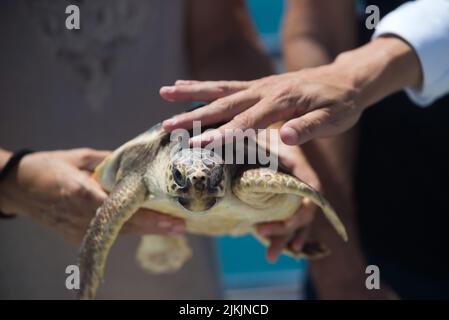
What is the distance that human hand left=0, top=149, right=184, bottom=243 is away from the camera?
3.23 feet

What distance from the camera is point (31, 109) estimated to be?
1.24m

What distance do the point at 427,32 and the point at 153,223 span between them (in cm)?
51

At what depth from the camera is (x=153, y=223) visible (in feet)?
3.28

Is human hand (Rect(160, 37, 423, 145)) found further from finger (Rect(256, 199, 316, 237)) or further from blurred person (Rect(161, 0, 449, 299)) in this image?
finger (Rect(256, 199, 316, 237))

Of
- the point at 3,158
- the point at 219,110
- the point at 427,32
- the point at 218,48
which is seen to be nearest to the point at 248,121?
the point at 219,110

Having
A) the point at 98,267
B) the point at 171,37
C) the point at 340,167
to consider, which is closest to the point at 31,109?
the point at 171,37

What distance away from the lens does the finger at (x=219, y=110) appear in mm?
862

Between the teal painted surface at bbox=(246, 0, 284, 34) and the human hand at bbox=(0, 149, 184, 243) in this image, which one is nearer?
the human hand at bbox=(0, 149, 184, 243)

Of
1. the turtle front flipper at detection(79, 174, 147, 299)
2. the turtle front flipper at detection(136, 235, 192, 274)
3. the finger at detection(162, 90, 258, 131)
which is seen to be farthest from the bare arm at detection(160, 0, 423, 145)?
the turtle front flipper at detection(136, 235, 192, 274)

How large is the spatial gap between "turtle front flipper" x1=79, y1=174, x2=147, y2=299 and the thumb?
23cm

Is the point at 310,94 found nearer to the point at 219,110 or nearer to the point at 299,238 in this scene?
the point at 219,110

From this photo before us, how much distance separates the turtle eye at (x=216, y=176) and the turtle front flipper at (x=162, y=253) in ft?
1.24

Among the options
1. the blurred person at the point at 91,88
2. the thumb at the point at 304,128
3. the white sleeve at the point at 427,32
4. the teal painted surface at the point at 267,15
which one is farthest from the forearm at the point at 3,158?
the teal painted surface at the point at 267,15
